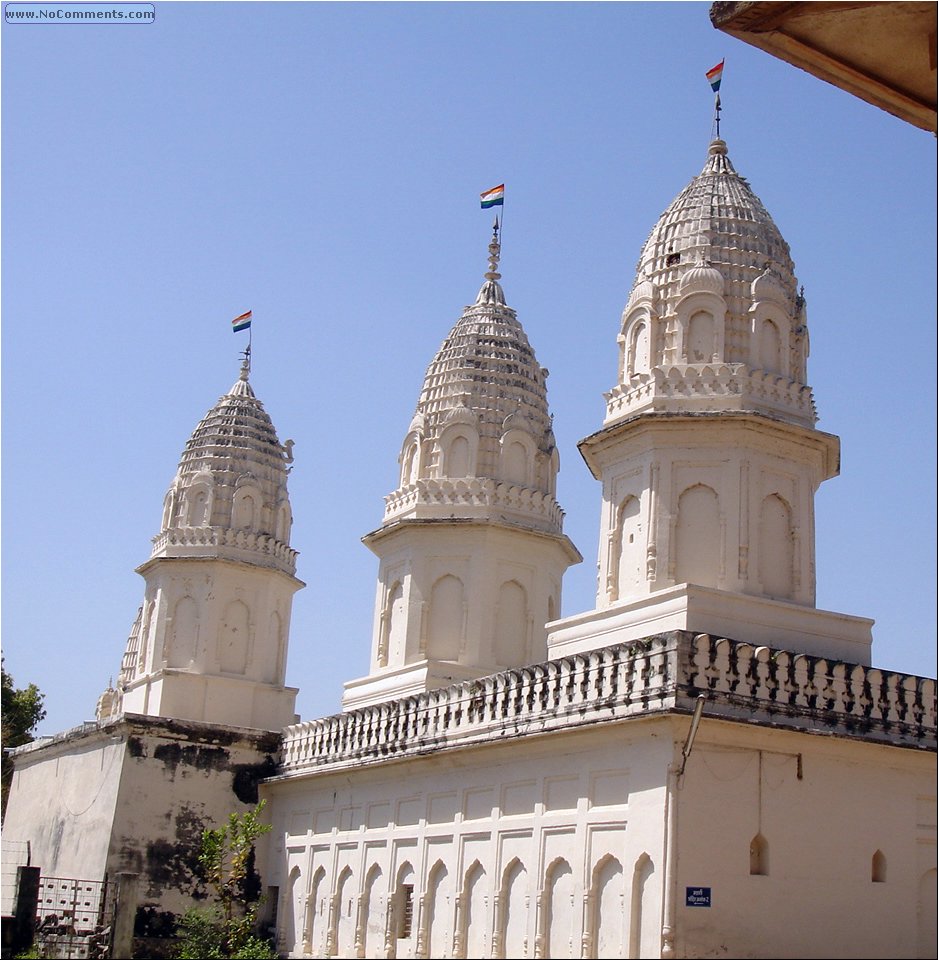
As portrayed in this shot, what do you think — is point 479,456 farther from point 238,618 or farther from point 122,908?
point 122,908

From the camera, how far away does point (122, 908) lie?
2061 cm

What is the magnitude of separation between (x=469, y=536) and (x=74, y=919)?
10.1 metres

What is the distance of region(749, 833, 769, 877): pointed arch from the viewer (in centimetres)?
1590

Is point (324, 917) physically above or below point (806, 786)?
below

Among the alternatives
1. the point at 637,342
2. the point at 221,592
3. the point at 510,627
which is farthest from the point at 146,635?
the point at 637,342

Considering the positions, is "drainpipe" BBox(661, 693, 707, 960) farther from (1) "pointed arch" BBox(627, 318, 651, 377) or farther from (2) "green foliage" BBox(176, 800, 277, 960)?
(2) "green foliage" BBox(176, 800, 277, 960)

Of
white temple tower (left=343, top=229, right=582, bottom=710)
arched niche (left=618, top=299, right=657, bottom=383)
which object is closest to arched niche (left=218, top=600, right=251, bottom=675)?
white temple tower (left=343, top=229, right=582, bottom=710)

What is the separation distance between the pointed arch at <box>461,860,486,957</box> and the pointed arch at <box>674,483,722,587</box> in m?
5.27

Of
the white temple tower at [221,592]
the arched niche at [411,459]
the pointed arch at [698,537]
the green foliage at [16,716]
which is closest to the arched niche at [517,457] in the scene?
the arched niche at [411,459]

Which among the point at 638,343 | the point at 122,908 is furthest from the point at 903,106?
the point at 122,908

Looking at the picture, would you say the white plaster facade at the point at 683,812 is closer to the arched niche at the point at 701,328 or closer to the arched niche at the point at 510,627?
the arched niche at the point at 701,328

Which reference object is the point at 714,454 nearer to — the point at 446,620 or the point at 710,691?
the point at 710,691

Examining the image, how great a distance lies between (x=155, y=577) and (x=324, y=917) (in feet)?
32.8

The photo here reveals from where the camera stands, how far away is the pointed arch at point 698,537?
19.0 meters
